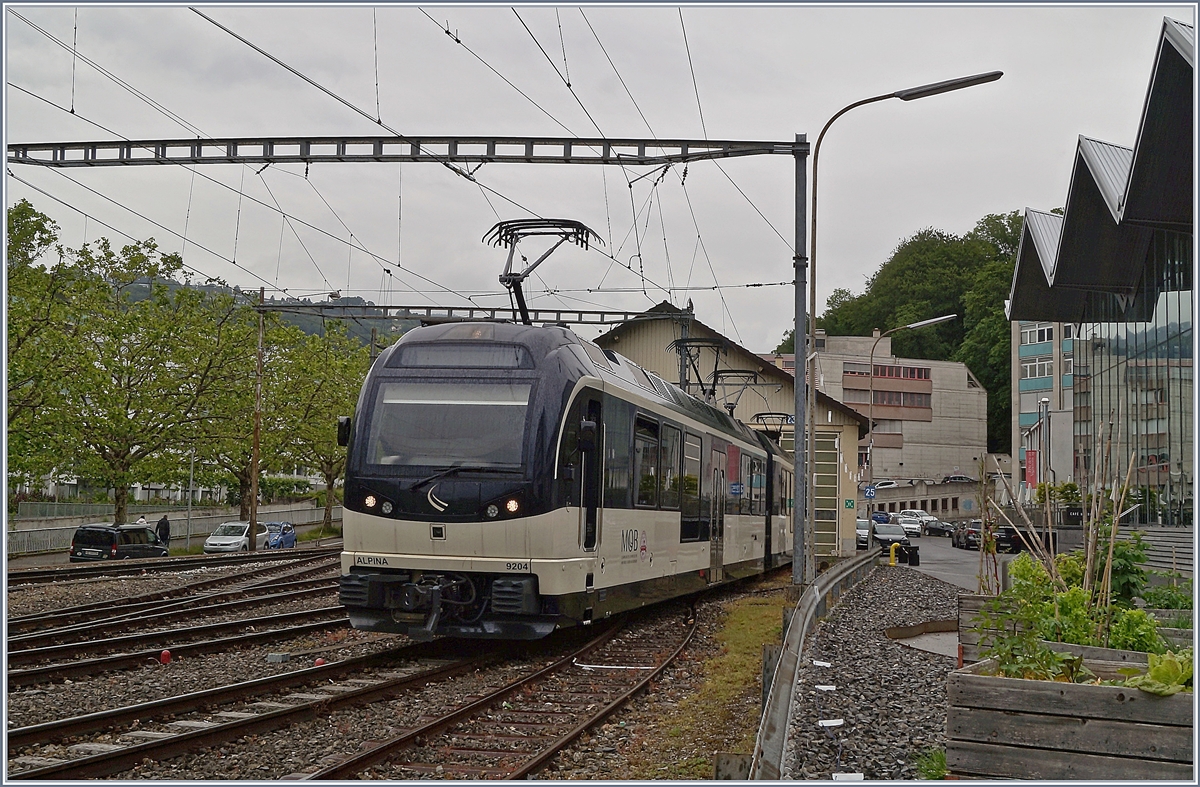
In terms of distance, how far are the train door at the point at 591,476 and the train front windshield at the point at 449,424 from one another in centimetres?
88

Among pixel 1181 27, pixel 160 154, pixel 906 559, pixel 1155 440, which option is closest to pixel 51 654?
pixel 160 154

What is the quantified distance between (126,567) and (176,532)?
28896 millimetres

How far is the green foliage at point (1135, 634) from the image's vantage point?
7.66 meters

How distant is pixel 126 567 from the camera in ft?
84.1

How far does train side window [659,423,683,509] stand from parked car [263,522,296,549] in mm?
32983

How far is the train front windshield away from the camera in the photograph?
→ 11.7 meters

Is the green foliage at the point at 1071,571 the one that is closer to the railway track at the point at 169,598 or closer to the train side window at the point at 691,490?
the train side window at the point at 691,490

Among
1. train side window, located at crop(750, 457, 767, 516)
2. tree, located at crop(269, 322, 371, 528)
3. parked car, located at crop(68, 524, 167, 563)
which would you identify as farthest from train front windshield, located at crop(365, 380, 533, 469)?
tree, located at crop(269, 322, 371, 528)

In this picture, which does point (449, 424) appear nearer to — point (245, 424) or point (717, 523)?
point (717, 523)

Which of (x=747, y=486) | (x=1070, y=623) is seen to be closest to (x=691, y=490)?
(x=747, y=486)

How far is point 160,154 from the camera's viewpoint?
1780 centimetres

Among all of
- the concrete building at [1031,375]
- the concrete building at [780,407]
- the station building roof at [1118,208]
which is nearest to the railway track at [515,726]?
the station building roof at [1118,208]

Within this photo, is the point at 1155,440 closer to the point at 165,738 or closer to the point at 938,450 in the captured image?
the point at 165,738

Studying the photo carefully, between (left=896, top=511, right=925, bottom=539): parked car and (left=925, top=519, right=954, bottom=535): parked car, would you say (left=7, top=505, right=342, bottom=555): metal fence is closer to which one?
(left=896, top=511, right=925, bottom=539): parked car
